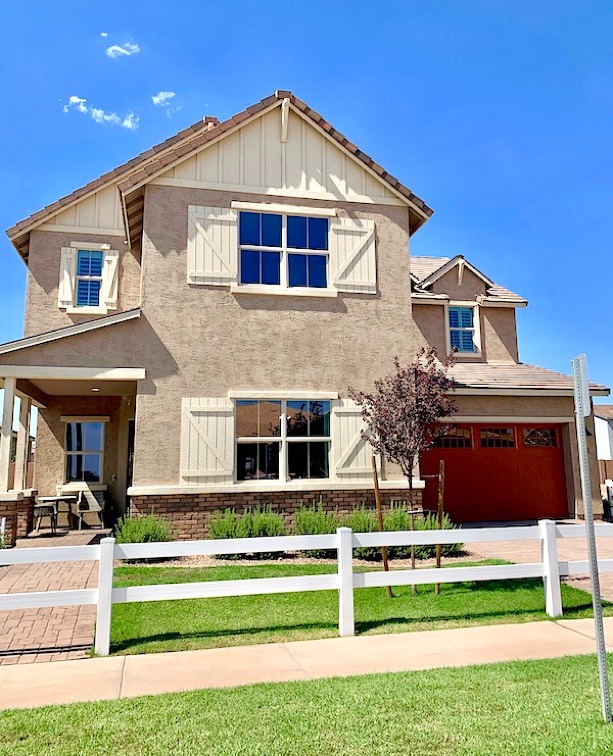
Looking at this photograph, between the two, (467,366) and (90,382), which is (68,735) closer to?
(90,382)

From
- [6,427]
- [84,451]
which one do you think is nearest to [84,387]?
[6,427]

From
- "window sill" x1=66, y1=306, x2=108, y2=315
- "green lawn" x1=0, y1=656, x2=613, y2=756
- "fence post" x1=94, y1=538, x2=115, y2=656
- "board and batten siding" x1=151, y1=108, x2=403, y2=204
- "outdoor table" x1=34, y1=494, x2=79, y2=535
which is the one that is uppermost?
"board and batten siding" x1=151, y1=108, x2=403, y2=204

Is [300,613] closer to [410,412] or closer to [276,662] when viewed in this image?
[276,662]

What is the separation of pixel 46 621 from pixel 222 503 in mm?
5203

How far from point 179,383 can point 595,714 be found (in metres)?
9.68

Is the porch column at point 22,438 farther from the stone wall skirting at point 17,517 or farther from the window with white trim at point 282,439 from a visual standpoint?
the window with white trim at point 282,439

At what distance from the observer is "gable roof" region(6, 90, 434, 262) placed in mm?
12977

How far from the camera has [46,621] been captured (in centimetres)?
735

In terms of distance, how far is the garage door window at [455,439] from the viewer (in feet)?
52.2

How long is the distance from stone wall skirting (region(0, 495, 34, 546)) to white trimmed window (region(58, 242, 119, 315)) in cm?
547

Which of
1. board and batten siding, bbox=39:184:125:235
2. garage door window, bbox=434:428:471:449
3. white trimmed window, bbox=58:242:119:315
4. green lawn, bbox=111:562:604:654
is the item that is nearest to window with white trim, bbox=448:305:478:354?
garage door window, bbox=434:428:471:449

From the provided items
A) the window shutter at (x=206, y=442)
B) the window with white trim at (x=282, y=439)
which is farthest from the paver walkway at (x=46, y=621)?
the window with white trim at (x=282, y=439)

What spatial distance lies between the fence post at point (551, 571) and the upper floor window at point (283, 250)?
7.73 metres

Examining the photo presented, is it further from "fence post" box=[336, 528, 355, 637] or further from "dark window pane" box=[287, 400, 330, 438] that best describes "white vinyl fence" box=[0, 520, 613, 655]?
"dark window pane" box=[287, 400, 330, 438]
